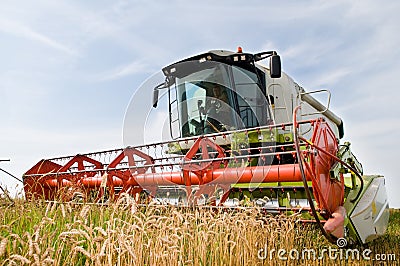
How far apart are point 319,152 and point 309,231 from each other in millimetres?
1069

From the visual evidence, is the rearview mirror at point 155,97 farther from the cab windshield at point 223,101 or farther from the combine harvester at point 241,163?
the cab windshield at point 223,101

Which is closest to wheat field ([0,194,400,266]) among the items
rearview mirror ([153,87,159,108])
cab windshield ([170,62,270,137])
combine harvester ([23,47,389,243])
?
combine harvester ([23,47,389,243])

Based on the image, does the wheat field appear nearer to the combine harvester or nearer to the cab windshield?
the combine harvester

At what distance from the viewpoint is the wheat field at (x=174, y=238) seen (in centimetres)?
204

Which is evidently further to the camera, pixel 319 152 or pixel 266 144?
pixel 266 144

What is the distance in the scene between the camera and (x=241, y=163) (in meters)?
4.36

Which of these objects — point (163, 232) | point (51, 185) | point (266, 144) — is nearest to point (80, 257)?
point (163, 232)

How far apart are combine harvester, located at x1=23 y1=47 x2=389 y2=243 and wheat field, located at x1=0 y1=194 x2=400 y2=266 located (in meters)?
0.25

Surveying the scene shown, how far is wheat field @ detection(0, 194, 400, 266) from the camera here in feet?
6.68

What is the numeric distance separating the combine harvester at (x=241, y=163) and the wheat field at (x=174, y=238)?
255 mm

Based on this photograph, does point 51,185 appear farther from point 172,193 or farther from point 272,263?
point 272,263

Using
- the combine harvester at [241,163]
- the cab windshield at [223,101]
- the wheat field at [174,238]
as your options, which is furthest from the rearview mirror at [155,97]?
the wheat field at [174,238]

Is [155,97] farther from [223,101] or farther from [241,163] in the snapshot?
[241,163]

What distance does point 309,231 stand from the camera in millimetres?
4043
